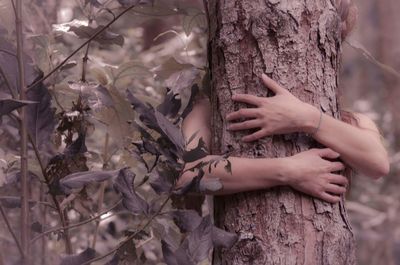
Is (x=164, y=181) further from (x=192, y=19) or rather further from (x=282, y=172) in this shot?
(x=192, y=19)

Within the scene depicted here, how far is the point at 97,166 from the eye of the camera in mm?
2320

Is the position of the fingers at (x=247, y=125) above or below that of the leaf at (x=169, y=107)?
below

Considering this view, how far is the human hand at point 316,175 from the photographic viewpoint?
170 centimetres

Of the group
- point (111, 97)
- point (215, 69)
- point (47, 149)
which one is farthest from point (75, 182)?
point (47, 149)

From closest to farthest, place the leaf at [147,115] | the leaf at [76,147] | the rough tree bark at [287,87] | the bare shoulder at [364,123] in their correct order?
the leaf at [147,115] → the leaf at [76,147] → the rough tree bark at [287,87] → the bare shoulder at [364,123]

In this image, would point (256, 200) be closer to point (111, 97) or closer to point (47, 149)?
point (111, 97)

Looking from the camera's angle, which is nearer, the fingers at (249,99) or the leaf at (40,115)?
the leaf at (40,115)

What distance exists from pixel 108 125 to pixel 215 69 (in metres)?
0.32

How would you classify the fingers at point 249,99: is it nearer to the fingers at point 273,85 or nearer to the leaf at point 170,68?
the fingers at point 273,85

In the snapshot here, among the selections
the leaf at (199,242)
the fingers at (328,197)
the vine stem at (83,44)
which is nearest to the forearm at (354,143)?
the fingers at (328,197)

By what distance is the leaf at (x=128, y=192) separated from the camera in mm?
1449

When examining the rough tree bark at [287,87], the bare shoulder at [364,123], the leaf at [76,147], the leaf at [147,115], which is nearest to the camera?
the leaf at [147,115]

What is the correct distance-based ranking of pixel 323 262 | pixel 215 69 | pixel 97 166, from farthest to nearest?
pixel 97 166, pixel 215 69, pixel 323 262

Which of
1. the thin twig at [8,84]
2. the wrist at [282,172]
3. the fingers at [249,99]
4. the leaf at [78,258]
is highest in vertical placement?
the thin twig at [8,84]
